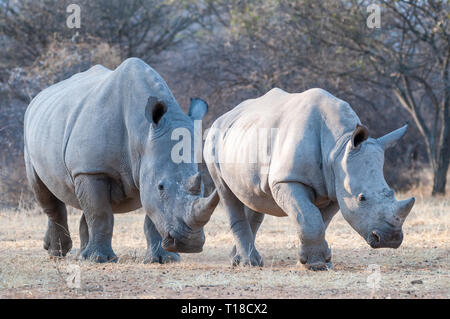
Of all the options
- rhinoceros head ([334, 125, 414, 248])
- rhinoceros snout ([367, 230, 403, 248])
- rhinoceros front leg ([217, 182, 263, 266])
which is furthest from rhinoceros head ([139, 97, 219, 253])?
rhinoceros snout ([367, 230, 403, 248])

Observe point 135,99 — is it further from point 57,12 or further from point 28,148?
point 57,12

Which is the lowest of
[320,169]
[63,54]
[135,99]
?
[320,169]

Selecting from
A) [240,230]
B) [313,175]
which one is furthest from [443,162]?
[313,175]

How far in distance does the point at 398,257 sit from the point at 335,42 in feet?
29.5

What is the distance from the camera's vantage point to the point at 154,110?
777 centimetres

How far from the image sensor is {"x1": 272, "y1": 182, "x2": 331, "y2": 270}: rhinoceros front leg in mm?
6961

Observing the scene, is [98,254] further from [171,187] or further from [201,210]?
[201,210]

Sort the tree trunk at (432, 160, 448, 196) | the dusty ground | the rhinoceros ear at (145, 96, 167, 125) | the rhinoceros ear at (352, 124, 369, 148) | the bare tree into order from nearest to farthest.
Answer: the dusty ground
the rhinoceros ear at (352, 124, 369, 148)
the rhinoceros ear at (145, 96, 167, 125)
the bare tree
the tree trunk at (432, 160, 448, 196)

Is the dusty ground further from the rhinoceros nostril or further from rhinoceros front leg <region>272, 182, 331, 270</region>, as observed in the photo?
the rhinoceros nostril

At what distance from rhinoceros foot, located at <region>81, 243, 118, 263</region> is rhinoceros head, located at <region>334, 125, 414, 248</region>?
→ 2.46 meters

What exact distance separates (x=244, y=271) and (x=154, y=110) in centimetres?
175

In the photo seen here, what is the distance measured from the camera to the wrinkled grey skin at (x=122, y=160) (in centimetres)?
729
